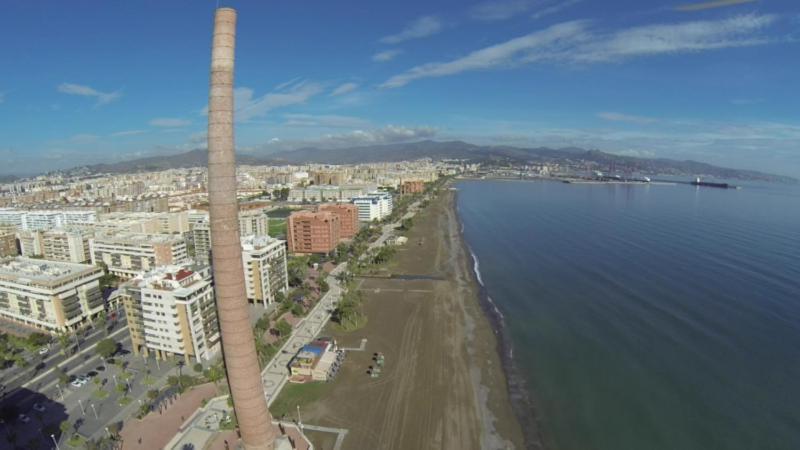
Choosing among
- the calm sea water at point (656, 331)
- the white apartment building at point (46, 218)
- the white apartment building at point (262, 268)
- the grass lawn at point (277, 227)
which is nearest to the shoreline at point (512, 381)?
the calm sea water at point (656, 331)

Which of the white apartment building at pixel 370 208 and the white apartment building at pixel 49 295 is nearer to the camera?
the white apartment building at pixel 49 295

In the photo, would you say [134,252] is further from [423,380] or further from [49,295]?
[423,380]

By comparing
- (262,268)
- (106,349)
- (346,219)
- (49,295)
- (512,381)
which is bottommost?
(512,381)

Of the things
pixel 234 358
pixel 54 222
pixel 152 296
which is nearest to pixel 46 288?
Result: pixel 152 296

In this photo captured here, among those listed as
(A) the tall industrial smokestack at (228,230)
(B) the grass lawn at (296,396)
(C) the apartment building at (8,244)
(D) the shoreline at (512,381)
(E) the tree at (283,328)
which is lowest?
(D) the shoreline at (512,381)

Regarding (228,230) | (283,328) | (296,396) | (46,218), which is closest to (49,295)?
(283,328)

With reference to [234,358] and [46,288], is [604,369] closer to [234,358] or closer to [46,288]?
[234,358]

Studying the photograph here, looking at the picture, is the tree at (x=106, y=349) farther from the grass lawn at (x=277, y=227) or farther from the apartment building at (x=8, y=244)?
the apartment building at (x=8, y=244)
